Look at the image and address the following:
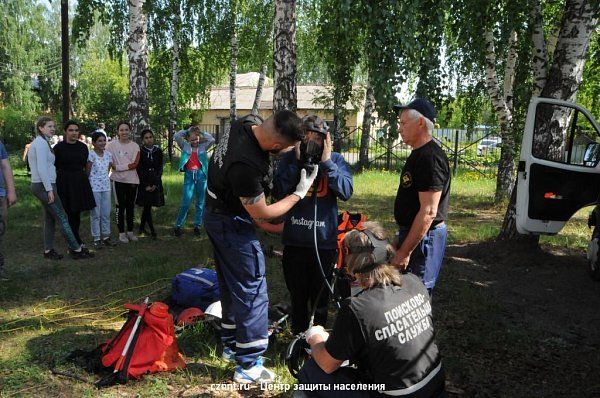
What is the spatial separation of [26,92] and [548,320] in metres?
→ 35.3

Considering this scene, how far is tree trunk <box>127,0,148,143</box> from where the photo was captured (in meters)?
8.35

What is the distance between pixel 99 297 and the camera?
4938mm

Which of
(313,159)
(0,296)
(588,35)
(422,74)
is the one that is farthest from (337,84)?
(0,296)

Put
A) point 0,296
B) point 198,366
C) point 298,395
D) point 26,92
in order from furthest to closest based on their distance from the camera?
point 26,92
point 0,296
point 198,366
point 298,395

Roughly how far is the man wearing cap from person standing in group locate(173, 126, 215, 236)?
471 centimetres

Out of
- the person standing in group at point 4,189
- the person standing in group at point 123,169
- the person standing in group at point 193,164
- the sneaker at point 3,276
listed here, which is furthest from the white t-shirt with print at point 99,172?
the sneaker at point 3,276

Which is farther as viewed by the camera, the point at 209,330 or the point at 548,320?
the point at 548,320

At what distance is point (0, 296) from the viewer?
4.91m

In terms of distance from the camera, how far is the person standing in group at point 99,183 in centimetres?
662

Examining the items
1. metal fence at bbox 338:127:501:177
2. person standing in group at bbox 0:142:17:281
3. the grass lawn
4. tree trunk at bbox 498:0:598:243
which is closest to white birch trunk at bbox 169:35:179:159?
metal fence at bbox 338:127:501:177

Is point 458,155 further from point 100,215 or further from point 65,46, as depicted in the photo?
point 100,215

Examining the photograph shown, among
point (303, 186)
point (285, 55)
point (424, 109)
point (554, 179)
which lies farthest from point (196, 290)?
point (554, 179)

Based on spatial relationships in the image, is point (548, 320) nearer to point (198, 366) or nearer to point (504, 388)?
point (504, 388)

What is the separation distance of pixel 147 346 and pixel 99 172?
154 inches
